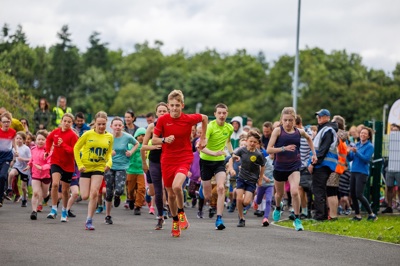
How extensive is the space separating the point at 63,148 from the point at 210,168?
276 cm

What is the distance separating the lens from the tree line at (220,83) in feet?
311

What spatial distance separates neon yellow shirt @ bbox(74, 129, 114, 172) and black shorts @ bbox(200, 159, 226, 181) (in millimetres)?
1909

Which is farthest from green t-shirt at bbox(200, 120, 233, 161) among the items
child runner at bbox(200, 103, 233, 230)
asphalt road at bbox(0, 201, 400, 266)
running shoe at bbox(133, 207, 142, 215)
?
running shoe at bbox(133, 207, 142, 215)

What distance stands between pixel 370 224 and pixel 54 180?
6.09 metres

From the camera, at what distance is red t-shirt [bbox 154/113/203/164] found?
1351cm

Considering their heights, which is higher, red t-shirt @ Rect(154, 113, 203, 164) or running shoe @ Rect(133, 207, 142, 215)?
red t-shirt @ Rect(154, 113, 203, 164)

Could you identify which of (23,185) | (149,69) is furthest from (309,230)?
(149,69)

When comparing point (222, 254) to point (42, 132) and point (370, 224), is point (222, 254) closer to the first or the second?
point (370, 224)

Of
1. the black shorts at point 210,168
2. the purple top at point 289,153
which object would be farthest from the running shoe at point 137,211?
the purple top at point 289,153

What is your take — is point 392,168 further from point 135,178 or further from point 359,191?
point 135,178

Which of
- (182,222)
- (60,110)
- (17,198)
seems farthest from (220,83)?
(182,222)

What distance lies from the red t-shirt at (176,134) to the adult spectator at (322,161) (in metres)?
5.06

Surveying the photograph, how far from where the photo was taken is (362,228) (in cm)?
1620

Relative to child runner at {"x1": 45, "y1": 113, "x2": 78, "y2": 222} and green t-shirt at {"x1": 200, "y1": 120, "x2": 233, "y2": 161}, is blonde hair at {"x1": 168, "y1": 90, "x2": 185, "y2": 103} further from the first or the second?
child runner at {"x1": 45, "y1": 113, "x2": 78, "y2": 222}
